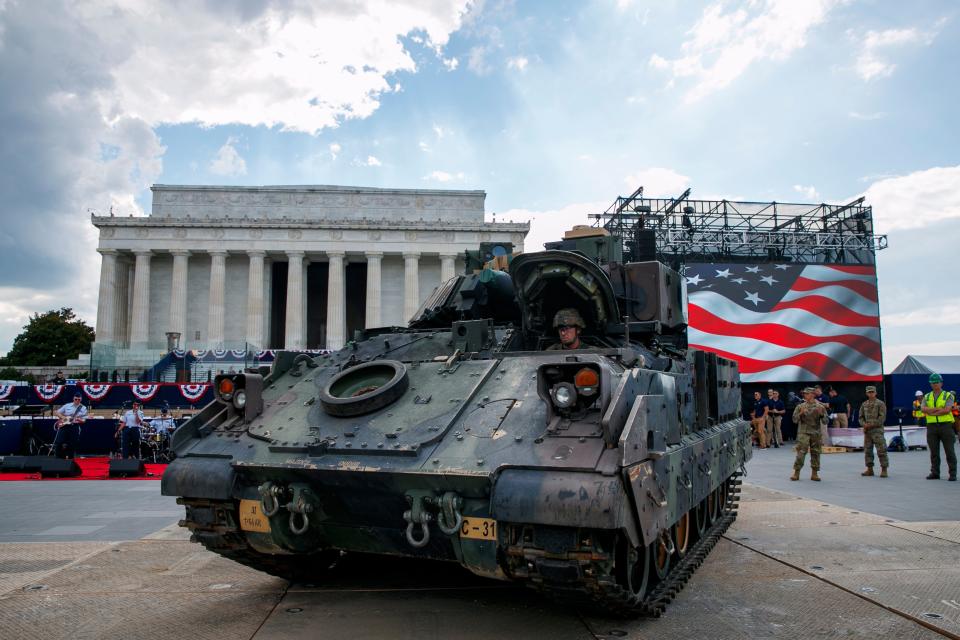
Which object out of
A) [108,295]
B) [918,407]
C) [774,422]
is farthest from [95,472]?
[108,295]

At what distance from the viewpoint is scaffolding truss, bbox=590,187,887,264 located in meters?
27.2

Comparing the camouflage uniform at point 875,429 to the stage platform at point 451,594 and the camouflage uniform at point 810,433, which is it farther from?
the stage platform at point 451,594

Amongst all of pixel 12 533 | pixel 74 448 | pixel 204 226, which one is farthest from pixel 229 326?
pixel 12 533

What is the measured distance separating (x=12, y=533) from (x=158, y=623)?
4.72 metres

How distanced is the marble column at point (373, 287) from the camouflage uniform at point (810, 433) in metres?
40.6

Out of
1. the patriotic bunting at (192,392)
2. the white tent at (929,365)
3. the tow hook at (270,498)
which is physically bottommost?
the tow hook at (270,498)

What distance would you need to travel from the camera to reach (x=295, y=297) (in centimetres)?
5209

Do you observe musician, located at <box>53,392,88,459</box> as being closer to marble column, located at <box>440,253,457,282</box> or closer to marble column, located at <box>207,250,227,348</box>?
marble column, located at <box>207,250,227,348</box>

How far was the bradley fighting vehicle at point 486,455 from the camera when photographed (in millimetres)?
4285

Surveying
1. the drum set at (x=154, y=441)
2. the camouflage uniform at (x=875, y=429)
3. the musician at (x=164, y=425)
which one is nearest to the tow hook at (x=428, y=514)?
the camouflage uniform at (x=875, y=429)

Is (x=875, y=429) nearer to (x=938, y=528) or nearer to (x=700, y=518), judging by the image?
(x=938, y=528)

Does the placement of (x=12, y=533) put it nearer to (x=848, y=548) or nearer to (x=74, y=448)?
(x=848, y=548)

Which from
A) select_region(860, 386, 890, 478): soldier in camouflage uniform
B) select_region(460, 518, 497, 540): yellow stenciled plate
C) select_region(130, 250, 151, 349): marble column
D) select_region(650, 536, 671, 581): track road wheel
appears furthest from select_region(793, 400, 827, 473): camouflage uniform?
select_region(130, 250, 151, 349): marble column

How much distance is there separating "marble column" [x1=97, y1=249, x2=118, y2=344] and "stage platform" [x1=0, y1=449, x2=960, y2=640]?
1853 inches
